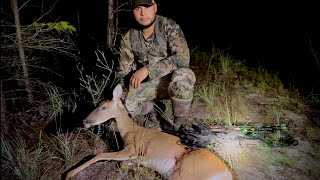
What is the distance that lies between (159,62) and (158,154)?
1373mm

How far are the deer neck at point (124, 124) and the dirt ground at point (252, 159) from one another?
0.42 meters

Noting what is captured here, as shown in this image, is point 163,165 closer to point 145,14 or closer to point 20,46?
point 145,14

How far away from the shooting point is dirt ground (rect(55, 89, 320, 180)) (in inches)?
147

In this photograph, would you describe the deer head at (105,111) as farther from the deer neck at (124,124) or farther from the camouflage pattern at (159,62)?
the camouflage pattern at (159,62)

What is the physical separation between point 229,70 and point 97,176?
4032mm

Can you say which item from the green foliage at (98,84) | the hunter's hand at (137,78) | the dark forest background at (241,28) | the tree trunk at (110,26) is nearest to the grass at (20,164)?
the green foliage at (98,84)

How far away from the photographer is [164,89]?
15.7 ft

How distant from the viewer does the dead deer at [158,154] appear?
11.0 ft

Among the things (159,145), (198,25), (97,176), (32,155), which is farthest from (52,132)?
(198,25)

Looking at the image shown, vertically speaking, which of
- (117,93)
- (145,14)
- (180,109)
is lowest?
(180,109)

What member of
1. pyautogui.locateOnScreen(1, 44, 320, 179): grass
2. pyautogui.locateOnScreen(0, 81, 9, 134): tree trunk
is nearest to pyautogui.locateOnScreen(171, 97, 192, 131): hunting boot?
pyautogui.locateOnScreen(1, 44, 320, 179): grass

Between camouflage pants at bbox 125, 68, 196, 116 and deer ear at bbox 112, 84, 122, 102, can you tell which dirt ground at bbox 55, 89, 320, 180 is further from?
deer ear at bbox 112, 84, 122, 102

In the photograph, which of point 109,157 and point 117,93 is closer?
point 109,157

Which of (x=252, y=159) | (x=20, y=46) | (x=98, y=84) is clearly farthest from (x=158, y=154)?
(x=20, y=46)
